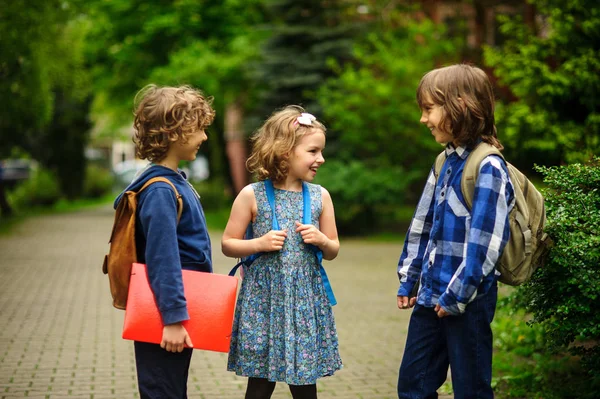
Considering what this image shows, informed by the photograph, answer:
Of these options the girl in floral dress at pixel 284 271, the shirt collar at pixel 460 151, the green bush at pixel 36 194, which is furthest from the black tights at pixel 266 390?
the green bush at pixel 36 194

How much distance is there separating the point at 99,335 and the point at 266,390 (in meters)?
4.02

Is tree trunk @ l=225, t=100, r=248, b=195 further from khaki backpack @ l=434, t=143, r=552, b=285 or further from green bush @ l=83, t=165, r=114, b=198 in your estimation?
khaki backpack @ l=434, t=143, r=552, b=285

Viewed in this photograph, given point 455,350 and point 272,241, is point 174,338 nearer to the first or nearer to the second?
point 272,241

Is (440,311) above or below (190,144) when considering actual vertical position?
below

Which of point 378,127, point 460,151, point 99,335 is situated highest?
point 460,151

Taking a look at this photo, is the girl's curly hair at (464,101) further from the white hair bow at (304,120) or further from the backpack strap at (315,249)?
the backpack strap at (315,249)

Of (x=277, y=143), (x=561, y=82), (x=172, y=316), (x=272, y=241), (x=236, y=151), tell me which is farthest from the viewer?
(x=236, y=151)

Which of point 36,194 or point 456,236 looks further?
point 36,194

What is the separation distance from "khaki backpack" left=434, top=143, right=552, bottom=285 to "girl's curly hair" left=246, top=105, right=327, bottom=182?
0.79 metres

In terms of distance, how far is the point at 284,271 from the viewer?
3387 millimetres

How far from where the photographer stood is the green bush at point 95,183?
34.6 m

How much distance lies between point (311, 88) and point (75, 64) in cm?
929

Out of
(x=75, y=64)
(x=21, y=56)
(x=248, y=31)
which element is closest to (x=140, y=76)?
(x=75, y=64)

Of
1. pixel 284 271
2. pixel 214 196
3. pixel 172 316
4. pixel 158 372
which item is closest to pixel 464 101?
pixel 284 271
